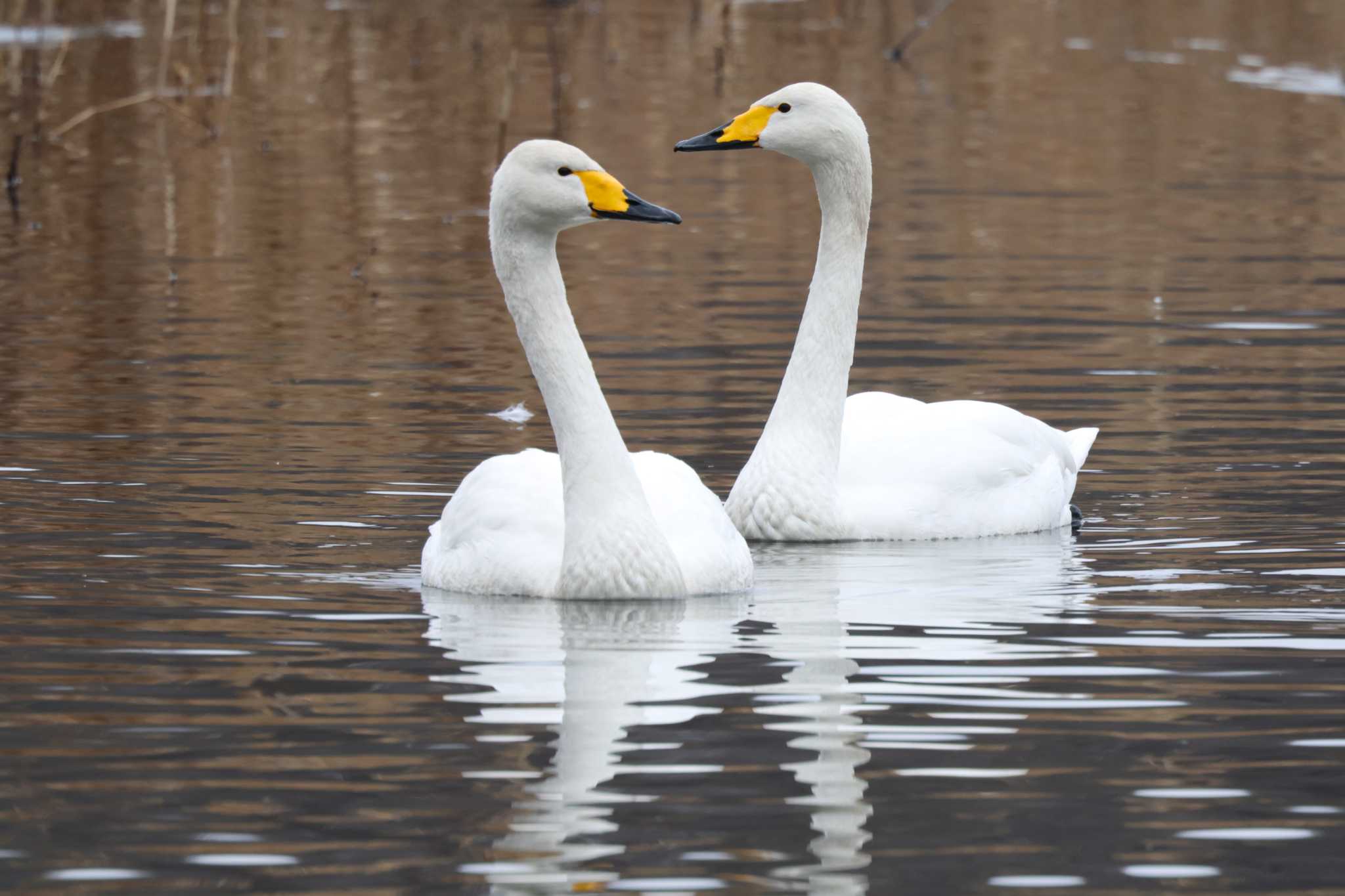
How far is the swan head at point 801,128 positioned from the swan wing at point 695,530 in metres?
2.08

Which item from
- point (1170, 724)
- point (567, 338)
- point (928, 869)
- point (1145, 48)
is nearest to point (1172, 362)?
point (567, 338)

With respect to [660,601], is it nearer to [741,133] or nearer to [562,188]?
[562,188]

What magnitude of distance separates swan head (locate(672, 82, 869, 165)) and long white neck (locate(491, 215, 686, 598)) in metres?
2.10

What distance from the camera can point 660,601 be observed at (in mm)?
8562

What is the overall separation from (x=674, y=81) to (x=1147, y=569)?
21.5 metres

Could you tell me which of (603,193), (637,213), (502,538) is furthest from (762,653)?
(603,193)

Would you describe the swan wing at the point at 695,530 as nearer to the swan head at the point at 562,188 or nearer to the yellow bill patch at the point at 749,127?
the swan head at the point at 562,188

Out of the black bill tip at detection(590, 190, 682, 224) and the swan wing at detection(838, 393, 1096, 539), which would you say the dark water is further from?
the black bill tip at detection(590, 190, 682, 224)

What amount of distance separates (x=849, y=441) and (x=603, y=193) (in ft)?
7.98

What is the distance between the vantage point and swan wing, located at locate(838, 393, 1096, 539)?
1022cm

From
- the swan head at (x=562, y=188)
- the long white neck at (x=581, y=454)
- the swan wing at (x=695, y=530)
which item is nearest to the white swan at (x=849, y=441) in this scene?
the swan wing at (x=695, y=530)

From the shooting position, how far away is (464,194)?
22.2 meters

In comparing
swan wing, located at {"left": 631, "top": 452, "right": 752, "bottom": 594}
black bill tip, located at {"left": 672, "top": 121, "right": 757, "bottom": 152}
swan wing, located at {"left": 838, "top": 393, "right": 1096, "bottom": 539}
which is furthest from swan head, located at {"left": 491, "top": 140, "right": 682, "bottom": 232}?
swan wing, located at {"left": 838, "top": 393, "right": 1096, "bottom": 539}

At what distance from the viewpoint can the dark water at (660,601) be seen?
5.95m
